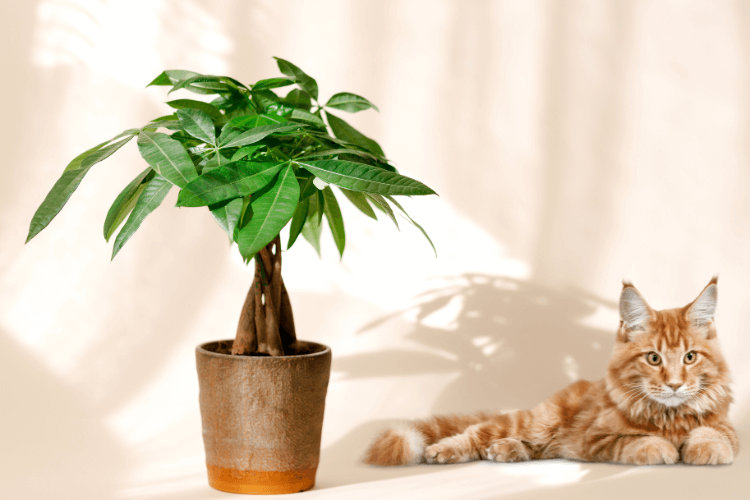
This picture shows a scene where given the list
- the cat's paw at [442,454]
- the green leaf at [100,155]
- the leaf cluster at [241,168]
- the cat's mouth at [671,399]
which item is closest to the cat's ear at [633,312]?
the cat's mouth at [671,399]

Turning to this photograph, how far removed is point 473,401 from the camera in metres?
1.88

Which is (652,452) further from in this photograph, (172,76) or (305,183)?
(172,76)

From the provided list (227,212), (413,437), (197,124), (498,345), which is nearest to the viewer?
(227,212)

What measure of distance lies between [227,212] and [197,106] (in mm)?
360

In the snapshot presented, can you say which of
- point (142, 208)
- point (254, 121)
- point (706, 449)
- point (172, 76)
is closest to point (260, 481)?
point (142, 208)

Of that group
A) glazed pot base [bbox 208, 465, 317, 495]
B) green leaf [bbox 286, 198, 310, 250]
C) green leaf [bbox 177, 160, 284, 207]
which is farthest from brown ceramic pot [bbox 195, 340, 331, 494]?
green leaf [bbox 177, 160, 284, 207]

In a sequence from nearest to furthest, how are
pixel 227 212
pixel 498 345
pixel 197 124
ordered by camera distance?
1. pixel 227 212
2. pixel 197 124
3. pixel 498 345

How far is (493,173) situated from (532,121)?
7.0 inches

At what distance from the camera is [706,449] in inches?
57.8

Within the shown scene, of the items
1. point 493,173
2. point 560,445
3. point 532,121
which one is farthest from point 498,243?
point 560,445

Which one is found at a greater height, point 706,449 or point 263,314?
point 263,314

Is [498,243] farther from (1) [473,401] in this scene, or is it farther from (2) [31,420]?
(2) [31,420]

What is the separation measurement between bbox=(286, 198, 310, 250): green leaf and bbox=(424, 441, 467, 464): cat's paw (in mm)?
519

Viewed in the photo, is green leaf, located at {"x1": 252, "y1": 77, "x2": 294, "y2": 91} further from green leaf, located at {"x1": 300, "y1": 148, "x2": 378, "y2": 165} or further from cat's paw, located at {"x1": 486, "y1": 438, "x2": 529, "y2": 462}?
cat's paw, located at {"x1": 486, "y1": 438, "x2": 529, "y2": 462}
